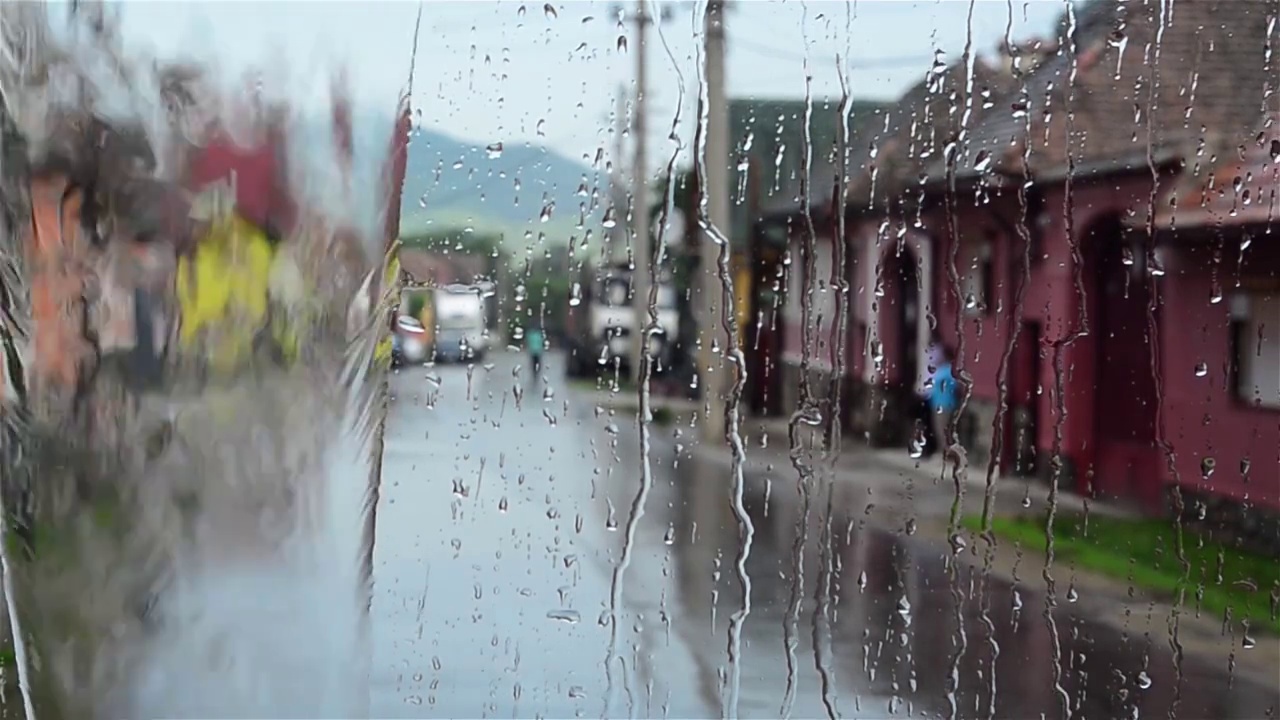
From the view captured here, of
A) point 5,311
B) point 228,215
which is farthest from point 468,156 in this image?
point 5,311

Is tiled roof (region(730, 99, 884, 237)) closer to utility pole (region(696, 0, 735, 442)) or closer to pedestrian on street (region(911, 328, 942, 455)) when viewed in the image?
utility pole (region(696, 0, 735, 442))

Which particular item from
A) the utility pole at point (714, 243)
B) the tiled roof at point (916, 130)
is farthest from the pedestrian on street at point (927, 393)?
the utility pole at point (714, 243)

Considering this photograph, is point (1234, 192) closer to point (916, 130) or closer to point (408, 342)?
point (916, 130)

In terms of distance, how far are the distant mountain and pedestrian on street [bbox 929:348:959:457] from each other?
118 cm

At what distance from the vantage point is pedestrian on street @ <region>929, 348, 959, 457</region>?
151 inches

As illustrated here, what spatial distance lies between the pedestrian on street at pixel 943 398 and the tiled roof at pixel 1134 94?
0.61 metres

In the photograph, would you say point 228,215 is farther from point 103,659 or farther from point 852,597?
point 852,597

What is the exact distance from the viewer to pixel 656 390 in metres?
3.91

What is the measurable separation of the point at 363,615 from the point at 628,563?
0.91 metres

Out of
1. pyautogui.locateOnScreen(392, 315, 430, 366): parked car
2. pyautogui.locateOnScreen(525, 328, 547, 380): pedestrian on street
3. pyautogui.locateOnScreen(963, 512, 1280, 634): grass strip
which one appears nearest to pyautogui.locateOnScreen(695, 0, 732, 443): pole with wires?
pyautogui.locateOnScreen(525, 328, 547, 380): pedestrian on street

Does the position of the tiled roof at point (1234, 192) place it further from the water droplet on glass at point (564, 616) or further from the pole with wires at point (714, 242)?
the water droplet on glass at point (564, 616)

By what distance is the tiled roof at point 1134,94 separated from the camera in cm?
383

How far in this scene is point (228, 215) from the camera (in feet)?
11.3

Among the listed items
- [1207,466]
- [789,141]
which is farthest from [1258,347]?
[789,141]
